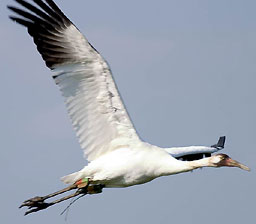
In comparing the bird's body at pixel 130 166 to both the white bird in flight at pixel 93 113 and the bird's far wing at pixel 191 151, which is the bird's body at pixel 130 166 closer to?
the white bird in flight at pixel 93 113

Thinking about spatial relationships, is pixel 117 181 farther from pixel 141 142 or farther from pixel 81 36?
pixel 81 36

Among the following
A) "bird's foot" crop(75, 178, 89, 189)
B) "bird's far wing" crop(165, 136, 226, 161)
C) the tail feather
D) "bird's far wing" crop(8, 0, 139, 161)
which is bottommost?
"bird's far wing" crop(165, 136, 226, 161)

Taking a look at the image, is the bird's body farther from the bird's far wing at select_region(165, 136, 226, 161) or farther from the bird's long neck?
the bird's far wing at select_region(165, 136, 226, 161)

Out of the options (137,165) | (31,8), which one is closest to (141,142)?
(137,165)

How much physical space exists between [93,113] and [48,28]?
6.29ft

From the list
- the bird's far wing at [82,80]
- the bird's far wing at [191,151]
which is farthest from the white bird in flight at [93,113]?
the bird's far wing at [191,151]

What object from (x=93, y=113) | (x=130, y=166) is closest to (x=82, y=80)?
(x=93, y=113)

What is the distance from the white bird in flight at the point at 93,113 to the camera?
71.2ft

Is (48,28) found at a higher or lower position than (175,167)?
higher

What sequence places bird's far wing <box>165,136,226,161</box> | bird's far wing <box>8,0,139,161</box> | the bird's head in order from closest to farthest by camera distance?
bird's far wing <box>8,0,139,161</box>, the bird's head, bird's far wing <box>165,136,226,161</box>

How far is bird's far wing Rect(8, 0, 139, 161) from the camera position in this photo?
71.0 feet

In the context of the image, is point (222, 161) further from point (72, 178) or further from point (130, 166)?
point (72, 178)

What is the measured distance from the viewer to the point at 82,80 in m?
21.8

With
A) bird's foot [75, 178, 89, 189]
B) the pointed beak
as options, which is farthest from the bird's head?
bird's foot [75, 178, 89, 189]
